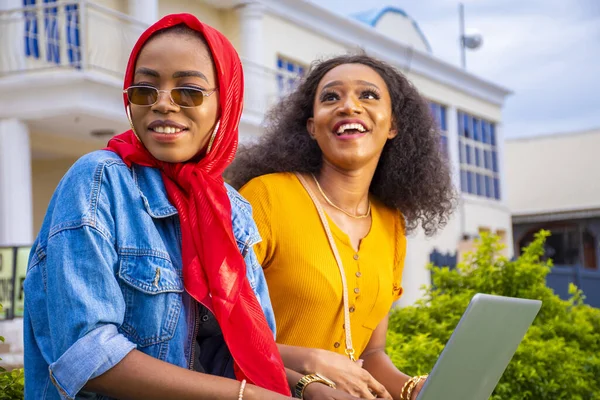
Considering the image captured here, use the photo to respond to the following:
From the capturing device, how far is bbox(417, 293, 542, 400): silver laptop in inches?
81.8

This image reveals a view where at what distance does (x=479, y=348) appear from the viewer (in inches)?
86.5

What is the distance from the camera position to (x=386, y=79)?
3.37 m

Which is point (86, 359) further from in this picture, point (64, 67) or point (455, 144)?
point (455, 144)

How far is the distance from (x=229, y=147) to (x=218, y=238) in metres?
0.27

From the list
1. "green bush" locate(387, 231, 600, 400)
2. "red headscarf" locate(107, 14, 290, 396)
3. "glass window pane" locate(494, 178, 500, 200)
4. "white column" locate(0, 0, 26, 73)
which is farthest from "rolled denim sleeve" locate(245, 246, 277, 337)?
"glass window pane" locate(494, 178, 500, 200)

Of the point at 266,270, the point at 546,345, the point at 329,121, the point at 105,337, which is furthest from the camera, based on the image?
the point at 546,345

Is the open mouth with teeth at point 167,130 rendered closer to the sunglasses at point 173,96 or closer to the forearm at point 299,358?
the sunglasses at point 173,96

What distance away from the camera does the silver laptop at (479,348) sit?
208 cm

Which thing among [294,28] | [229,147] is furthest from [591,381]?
[294,28]

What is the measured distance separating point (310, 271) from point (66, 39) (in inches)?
410

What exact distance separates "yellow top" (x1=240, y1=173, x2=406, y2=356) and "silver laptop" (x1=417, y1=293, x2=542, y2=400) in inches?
28.0

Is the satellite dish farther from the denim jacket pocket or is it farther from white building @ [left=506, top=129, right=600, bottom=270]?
the denim jacket pocket

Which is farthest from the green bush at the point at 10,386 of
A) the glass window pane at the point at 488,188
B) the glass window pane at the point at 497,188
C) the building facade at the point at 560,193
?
the building facade at the point at 560,193

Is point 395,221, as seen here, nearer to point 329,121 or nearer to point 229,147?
point 329,121
